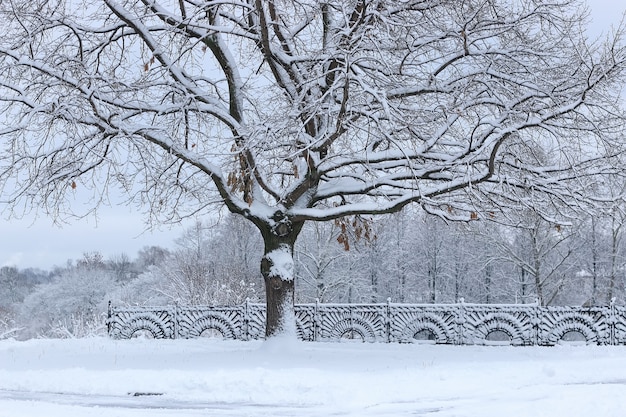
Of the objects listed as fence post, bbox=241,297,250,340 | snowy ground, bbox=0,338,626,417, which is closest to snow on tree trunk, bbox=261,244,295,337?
snowy ground, bbox=0,338,626,417

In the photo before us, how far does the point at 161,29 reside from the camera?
16.0 metres

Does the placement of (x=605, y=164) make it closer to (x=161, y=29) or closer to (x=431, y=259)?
(x=161, y=29)

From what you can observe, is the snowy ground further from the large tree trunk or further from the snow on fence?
the snow on fence

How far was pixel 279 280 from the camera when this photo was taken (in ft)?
52.9

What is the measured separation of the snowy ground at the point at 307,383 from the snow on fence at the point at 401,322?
2.89 meters

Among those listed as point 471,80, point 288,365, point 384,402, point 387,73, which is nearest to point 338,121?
point 387,73

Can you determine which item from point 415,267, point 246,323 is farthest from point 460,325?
point 415,267

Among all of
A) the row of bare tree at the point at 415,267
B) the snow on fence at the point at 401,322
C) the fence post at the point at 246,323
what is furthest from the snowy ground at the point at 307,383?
the row of bare tree at the point at 415,267

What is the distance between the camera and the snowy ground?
29.3 feet

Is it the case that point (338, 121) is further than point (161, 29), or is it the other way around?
point (161, 29)

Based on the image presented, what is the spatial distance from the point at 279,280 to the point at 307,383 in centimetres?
558

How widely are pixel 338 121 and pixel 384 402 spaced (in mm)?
5545

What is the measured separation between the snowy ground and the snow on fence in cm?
289

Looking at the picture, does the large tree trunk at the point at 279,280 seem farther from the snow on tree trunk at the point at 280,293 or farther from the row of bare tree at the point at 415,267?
the row of bare tree at the point at 415,267
